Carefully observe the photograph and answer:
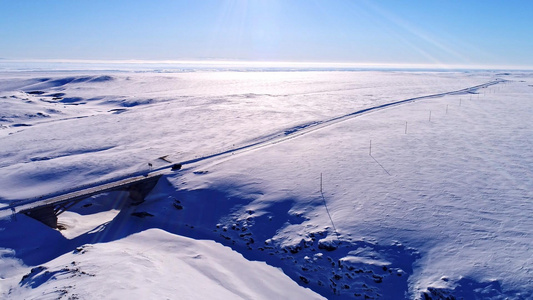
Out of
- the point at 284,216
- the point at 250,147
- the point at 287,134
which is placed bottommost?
the point at 284,216

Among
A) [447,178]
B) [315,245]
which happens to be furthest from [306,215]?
[447,178]

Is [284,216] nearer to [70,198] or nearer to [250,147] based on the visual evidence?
[250,147]

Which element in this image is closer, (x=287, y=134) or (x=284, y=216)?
(x=284, y=216)

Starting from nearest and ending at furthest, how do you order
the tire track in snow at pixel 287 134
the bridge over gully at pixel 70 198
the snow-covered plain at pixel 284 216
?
the snow-covered plain at pixel 284 216 < the bridge over gully at pixel 70 198 < the tire track in snow at pixel 287 134

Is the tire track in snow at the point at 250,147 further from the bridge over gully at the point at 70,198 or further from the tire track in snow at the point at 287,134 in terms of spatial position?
the bridge over gully at the point at 70,198

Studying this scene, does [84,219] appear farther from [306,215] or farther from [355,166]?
[355,166]

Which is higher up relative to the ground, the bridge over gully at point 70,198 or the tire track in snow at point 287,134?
the tire track in snow at point 287,134

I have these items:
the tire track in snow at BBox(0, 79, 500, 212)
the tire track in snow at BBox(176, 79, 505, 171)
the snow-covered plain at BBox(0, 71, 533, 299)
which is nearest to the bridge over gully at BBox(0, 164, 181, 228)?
the tire track in snow at BBox(0, 79, 500, 212)

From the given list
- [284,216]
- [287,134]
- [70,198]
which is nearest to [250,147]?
[287,134]

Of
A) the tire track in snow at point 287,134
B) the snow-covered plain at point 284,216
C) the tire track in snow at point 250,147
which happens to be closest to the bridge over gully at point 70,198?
the tire track in snow at point 250,147
